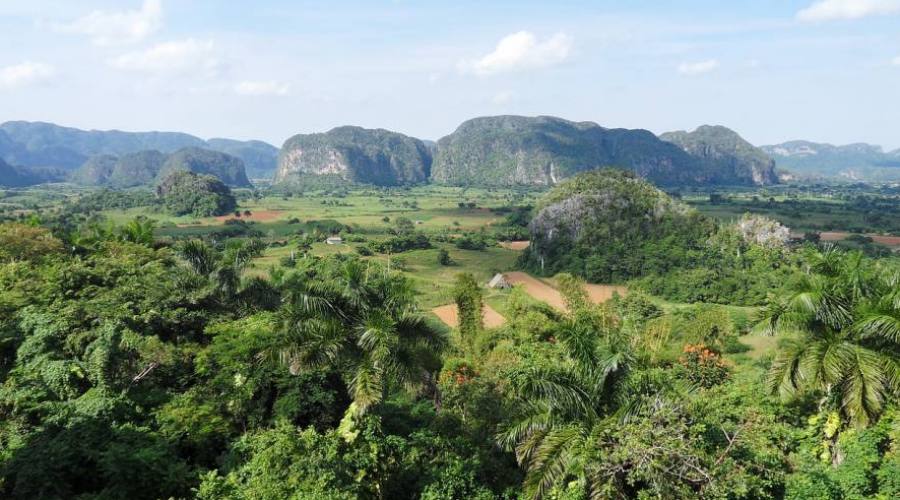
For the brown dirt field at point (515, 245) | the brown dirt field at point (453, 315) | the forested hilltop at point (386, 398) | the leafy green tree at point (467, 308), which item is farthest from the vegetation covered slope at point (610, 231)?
the forested hilltop at point (386, 398)

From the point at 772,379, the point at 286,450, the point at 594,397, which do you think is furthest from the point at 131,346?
the point at 772,379

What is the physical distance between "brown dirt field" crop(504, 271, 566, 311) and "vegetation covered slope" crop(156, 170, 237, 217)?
5907cm

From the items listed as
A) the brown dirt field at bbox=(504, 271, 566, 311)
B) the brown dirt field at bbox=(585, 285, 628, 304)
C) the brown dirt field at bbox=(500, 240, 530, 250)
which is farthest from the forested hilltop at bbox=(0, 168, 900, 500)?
the brown dirt field at bbox=(500, 240, 530, 250)

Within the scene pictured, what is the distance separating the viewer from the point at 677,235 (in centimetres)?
5012

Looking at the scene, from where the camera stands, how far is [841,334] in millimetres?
10422

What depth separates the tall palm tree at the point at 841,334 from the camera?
978cm

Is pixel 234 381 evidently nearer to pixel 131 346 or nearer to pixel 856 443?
pixel 131 346

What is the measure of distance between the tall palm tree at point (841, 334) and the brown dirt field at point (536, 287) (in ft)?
89.2

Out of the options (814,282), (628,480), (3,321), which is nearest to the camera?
(628,480)

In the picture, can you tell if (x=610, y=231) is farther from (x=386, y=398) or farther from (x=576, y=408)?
(x=576, y=408)

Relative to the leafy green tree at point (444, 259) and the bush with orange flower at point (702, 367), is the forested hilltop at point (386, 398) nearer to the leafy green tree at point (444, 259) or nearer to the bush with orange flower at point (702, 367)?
the bush with orange flower at point (702, 367)

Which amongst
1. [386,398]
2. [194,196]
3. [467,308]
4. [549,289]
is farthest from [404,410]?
[194,196]

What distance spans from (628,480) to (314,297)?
616 cm

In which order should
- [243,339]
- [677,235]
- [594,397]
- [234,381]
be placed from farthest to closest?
[677,235] → [243,339] → [234,381] → [594,397]
